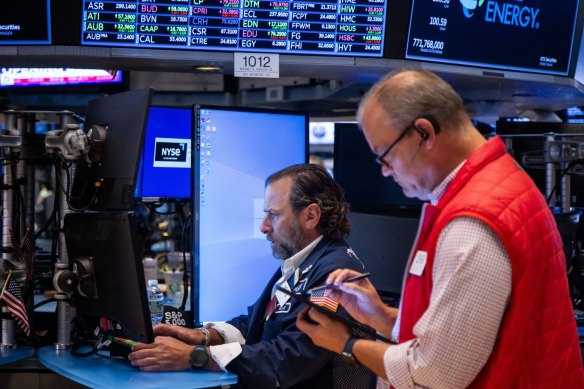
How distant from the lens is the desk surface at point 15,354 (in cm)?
306

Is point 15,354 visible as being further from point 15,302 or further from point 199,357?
point 199,357

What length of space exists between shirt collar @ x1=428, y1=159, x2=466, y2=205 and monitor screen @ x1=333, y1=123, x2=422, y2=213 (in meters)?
2.22

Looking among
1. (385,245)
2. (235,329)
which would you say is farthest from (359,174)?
(235,329)

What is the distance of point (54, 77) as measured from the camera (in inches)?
251

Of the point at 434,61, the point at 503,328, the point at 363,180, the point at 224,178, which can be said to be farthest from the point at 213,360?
the point at 434,61

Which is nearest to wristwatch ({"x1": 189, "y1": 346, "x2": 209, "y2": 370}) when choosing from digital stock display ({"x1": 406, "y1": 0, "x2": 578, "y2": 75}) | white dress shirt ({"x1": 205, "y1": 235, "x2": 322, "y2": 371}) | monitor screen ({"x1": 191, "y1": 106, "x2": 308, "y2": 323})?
white dress shirt ({"x1": 205, "y1": 235, "x2": 322, "y2": 371})

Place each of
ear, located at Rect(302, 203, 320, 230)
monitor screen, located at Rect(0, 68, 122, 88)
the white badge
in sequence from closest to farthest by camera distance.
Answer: the white badge < ear, located at Rect(302, 203, 320, 230) < monitor screen, located at Rect(0, 68, 122, 88)

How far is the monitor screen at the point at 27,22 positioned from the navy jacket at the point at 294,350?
5.97 ft

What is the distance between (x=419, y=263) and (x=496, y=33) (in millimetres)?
3105

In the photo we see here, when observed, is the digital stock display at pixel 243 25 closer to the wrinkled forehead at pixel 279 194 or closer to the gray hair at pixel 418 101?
the wrinkled forehead at pixel 279 194

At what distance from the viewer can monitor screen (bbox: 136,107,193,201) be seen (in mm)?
3855

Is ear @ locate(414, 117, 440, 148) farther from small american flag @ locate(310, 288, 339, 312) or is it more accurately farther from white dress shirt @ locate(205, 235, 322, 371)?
white dress shirt @ locate(205, 235, 322, 371)

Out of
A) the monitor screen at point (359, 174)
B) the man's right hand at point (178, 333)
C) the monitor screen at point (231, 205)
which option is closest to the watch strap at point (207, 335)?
the man's right hand at point (178, 333)

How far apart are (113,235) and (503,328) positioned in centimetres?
141
